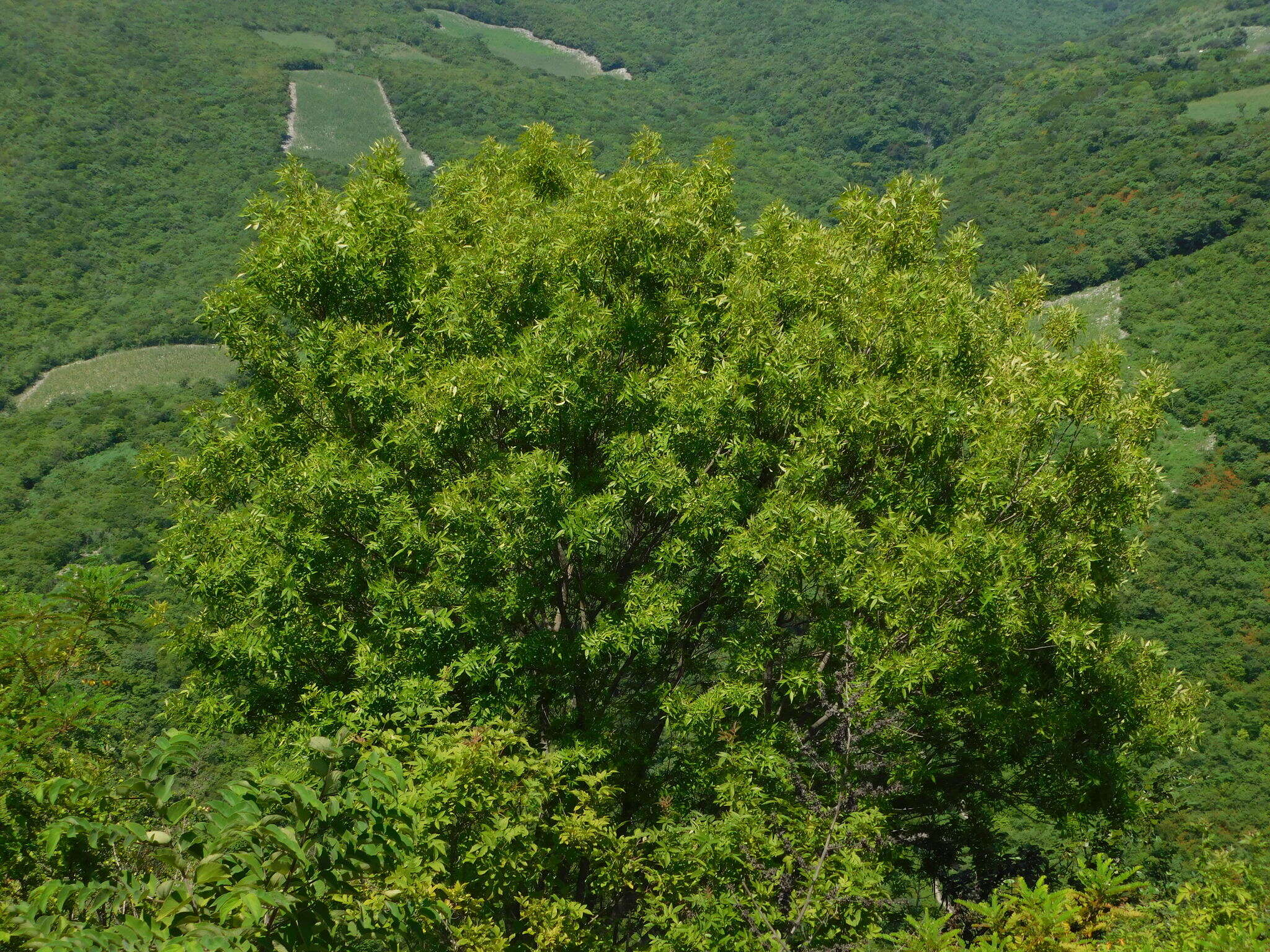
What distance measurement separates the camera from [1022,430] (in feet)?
29.1

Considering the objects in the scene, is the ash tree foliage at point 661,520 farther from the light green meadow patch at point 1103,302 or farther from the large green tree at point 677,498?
the light green meadow patch at point 1103,302

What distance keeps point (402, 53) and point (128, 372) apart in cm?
11467

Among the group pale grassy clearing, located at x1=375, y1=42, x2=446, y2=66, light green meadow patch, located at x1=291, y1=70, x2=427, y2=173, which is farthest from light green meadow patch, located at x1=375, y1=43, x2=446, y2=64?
light green meadow patch, located at x1=291, y1=70, x2=427, y2=173

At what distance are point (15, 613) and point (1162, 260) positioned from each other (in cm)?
11383

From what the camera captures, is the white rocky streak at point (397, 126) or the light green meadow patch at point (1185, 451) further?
the white rocky streak at point (397, 126)

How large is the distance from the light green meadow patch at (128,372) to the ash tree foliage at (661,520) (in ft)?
336

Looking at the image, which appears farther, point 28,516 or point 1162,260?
point 1162,260

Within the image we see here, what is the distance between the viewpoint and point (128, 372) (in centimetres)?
10694

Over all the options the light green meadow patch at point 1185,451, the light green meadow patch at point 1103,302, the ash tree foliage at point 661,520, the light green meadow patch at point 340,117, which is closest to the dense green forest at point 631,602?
the ash tree foliage at point 661,520

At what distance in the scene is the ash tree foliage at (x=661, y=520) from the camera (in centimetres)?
838

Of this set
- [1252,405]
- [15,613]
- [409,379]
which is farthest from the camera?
[1252,405]

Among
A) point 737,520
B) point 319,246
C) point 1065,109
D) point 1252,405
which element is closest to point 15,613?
point 319,246

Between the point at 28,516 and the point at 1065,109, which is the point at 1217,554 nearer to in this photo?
the point at 28,516

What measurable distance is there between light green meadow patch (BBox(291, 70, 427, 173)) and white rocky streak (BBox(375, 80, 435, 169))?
0.65ft
